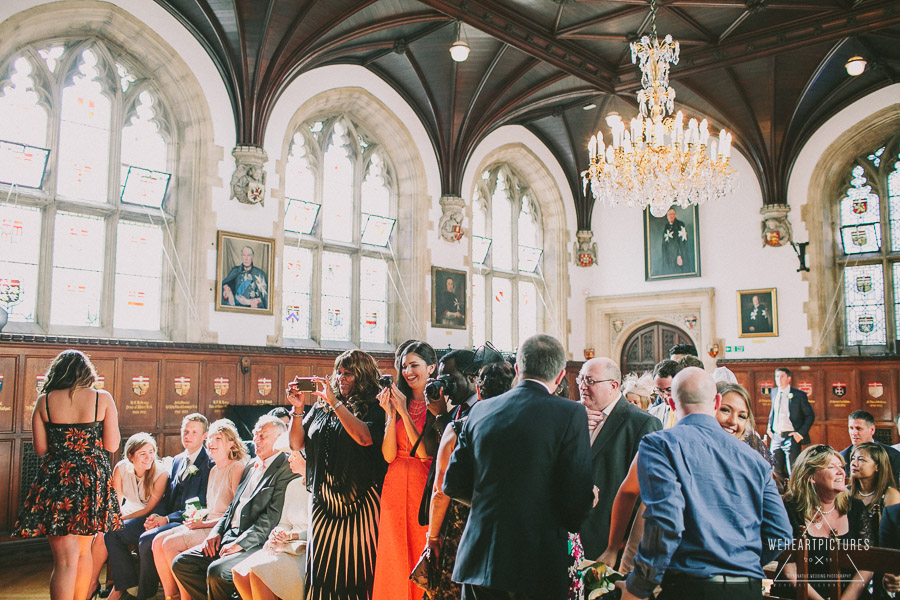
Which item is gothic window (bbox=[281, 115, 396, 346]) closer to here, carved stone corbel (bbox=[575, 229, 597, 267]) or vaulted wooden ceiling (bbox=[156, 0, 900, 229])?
vaulted wooden ceiling (bbox=[156, 0, 900, 229])

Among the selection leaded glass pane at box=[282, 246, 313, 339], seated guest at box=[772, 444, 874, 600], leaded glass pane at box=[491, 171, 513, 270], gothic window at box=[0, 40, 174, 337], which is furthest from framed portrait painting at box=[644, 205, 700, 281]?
seated guest at box=[772, 444, 874, 600]

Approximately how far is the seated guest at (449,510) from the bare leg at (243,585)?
1.66 m

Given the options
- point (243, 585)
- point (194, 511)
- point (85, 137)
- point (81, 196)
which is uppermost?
point (85, 137)

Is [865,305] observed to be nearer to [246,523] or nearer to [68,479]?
[246,523]

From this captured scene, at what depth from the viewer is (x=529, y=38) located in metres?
10.1

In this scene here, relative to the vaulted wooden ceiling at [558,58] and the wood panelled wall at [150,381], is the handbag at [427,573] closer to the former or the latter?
the wood panelled wall at [150,381]

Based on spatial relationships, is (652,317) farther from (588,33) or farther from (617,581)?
(617,581)

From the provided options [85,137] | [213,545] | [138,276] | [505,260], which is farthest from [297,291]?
[213,545]

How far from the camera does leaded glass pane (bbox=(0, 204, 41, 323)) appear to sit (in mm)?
7531

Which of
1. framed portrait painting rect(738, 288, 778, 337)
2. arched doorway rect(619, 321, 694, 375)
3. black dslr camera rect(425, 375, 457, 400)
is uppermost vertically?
Result: framed portrait painting rect(738, 288, 778, 337)

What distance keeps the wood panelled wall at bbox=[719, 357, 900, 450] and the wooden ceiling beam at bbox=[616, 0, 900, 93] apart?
4.91 m

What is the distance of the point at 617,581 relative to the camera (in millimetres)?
2518

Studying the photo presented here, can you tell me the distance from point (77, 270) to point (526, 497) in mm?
7341

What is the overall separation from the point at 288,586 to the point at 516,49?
861 cm
